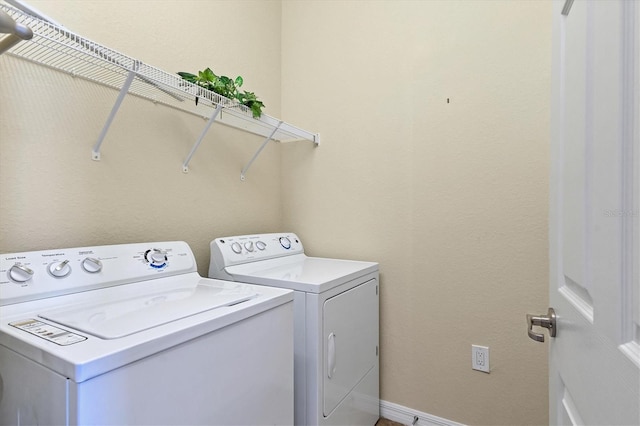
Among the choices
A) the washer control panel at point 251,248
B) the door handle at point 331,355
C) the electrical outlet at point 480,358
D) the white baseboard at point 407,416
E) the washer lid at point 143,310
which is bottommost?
the white baseboard at point 407,416

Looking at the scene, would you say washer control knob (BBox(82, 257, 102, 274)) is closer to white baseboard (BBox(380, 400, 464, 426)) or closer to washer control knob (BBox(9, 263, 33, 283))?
washer control knob (BBox(9, 263, 33, 283))

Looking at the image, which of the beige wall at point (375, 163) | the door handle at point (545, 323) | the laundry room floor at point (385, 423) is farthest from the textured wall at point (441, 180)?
the door handle at point (545, 323)

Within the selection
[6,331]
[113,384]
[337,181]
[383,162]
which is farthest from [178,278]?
[383,162]

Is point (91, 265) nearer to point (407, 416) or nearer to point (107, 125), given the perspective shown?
point (107, 125)

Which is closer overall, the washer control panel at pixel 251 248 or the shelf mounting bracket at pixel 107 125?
the shelf mounting bracket at pixel 107 125

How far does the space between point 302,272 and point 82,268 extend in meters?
0.87

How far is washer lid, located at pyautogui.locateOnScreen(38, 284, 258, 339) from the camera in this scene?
78 centimetres

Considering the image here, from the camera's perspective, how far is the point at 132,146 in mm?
1402

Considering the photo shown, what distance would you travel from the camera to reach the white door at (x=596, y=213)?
43 cm

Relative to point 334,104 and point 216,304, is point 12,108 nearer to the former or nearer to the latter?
point 216,304

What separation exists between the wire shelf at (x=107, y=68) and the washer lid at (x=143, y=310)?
0.77 meters

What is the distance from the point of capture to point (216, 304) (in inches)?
38.2

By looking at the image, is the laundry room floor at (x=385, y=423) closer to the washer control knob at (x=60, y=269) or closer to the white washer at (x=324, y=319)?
the white washer at (x=324, y=319)

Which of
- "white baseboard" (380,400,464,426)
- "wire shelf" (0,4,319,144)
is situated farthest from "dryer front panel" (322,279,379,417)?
"wire shelf" (0,4,319,144)
